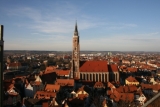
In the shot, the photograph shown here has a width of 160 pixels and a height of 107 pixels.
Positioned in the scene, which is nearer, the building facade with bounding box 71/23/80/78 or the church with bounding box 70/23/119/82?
the building facade with bounding box 71/23/80/78

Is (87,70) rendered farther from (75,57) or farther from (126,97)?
(126,97)

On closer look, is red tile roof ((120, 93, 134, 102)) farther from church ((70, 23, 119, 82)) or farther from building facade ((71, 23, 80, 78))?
building facade ((71, 23, 80, 78))

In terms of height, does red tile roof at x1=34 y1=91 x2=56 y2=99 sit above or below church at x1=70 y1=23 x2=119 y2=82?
below

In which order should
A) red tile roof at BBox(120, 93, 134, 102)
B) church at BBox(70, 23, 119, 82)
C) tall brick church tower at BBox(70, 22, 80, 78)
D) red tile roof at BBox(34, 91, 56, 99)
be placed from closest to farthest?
red tile roof at BBox(120, 93, 134, 102), red tile roof at BBox(34, 91, 56, 99), tall brick church tower at BBox(70, 22, 80, 78), church at BBox(70, 23, 119, 82)

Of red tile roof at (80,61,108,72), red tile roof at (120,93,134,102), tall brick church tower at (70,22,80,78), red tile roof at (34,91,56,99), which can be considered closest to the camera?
red tile roof at (120,93,134,102)

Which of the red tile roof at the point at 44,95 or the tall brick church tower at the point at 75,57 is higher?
the tall brick church tower at the point at 75,57

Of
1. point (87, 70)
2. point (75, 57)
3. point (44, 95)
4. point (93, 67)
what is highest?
point (75, 57)

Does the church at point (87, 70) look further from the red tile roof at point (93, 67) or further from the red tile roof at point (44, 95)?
the red tile roof at point (44, 95)

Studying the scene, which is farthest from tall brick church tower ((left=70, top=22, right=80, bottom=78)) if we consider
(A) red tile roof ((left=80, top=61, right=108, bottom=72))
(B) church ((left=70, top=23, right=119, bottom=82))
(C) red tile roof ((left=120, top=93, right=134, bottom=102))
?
(C) red tile roof ((left=120, top=93, right=134, bottom=102))

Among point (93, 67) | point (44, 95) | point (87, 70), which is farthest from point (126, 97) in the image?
point (93, 67)

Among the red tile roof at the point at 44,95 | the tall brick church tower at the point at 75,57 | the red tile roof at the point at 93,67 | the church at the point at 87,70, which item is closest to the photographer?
the red tile roof at the point at 44,95

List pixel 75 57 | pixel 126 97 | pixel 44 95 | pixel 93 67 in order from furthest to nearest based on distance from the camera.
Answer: pixel 93 67, pixel 75 57, pixel 44 95, pixel 126 97

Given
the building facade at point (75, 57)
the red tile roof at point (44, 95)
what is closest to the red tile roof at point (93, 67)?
the building facade at point (75, 57)
